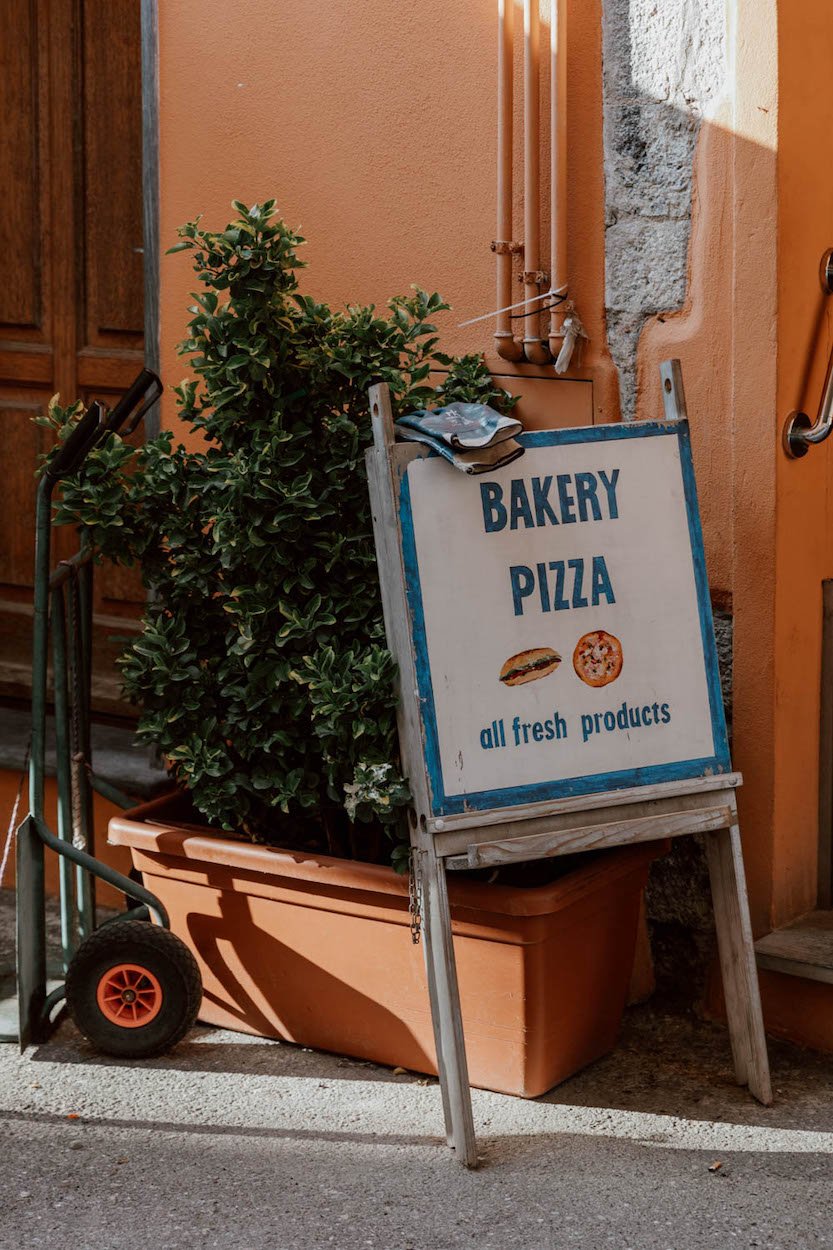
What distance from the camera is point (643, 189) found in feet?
10.8

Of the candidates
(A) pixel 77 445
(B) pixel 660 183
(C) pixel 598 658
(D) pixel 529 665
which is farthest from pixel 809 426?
(A) pixel 77 445

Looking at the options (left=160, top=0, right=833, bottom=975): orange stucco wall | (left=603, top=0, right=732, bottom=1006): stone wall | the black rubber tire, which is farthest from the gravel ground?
(left=160, top=0, right=833, bottom=975): orange stucco wall

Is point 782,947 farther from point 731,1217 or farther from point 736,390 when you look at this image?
point 736,390

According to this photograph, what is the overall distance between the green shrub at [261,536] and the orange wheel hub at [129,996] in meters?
0.37

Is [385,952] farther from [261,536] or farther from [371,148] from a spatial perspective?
[371,148]

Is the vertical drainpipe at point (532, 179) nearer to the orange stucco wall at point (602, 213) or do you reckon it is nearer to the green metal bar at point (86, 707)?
the orange stucco wall at point (602, 213)

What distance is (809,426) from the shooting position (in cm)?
329

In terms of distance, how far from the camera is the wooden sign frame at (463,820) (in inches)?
109

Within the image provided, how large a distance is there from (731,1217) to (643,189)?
83.5 inches

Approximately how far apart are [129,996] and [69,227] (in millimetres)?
2355

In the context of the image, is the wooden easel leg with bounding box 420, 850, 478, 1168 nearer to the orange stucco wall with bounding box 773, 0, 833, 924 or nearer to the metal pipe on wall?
the orange stucco wall with bounding box 773, 0, 833, 924

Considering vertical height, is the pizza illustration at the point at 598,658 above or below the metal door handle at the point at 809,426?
below

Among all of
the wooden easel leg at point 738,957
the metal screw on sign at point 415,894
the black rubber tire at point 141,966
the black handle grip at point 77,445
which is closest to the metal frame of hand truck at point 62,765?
the black handle grip at point 77,445

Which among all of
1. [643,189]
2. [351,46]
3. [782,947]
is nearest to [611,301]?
[643,189]
